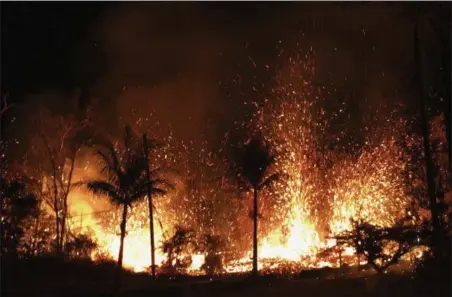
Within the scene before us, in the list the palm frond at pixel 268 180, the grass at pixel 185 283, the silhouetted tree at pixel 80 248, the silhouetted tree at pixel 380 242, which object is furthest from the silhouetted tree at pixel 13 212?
the silhouetted tree at pixel 380 242

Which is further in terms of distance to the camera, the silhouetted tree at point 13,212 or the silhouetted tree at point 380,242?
the silhouetted tree at point 13,212

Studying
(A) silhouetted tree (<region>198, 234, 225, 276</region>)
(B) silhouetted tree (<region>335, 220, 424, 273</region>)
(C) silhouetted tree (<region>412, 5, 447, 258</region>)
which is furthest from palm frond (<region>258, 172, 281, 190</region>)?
(C) silhouetted tree (<region>412, 5, 447, 258</region>)

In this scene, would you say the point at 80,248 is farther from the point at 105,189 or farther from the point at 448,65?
the point at 448,65

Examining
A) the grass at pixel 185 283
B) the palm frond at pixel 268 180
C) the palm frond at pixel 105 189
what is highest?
the palm frond at pixel 268 180

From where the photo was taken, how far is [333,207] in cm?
3138

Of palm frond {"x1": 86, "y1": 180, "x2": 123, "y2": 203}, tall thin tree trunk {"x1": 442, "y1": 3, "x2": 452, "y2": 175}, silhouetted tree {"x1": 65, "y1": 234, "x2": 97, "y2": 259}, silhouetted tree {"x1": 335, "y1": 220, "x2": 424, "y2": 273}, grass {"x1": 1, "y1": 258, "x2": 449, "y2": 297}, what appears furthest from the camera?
silhouetted tree {"x1": 65, "y1": 234, "x2": 97, "y2": 259}

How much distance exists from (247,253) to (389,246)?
52.7 feet

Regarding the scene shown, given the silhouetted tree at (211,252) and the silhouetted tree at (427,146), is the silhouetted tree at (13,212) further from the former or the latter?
the silhouetted tree at (427,146)

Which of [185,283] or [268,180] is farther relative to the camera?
[268,180]

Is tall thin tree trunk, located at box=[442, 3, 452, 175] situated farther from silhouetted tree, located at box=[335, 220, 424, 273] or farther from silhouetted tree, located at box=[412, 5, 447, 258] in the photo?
silhouetted tree, located at box=[335, 220, 424, 273]

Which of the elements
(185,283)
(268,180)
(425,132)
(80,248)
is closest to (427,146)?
(425,132)

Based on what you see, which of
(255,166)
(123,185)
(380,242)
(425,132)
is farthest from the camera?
(255,166)

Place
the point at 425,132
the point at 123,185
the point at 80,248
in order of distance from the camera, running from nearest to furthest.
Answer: the point at 425,132 < the point at 123,185 < the point at 80,248

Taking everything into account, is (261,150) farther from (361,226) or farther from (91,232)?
(91,232)
